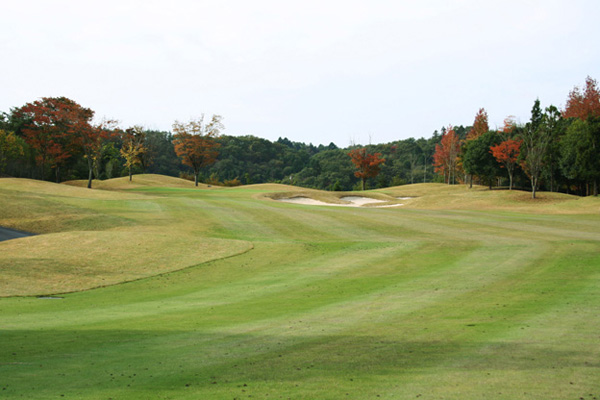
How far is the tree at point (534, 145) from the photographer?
54250mm

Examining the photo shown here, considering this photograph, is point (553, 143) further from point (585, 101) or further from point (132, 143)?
point (132, 143)

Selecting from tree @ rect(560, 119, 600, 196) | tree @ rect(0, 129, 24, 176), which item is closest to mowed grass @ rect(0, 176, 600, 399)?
tree @ rect(560, 119, 600, 196)

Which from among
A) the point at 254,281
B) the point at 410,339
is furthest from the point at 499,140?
the point at 410,339

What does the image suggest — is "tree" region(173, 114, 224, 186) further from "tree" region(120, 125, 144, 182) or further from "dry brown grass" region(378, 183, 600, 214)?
"dry brown grass" region(378, 183, 600, 214)

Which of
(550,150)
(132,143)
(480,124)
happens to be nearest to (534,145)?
(550,150)

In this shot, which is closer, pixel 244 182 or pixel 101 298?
pixel 101 298

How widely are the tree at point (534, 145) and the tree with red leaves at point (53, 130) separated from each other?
55182 mm

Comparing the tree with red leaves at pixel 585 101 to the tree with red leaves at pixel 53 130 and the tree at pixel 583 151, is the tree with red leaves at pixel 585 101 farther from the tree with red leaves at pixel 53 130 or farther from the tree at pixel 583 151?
the tree with red leaves at pixel 53 130

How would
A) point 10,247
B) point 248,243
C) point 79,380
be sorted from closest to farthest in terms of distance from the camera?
point 79,380, point 10,247, point 248,243

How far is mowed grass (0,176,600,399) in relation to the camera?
632cm

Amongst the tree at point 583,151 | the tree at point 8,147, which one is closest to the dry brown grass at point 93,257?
the tree at point 583,151

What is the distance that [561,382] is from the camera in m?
6.14

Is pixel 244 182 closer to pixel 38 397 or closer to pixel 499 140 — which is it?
pixel 499 140

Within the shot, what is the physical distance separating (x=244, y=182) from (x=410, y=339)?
11413cm
